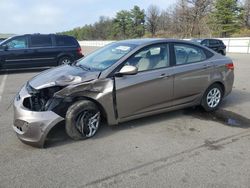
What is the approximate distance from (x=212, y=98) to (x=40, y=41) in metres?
9.03

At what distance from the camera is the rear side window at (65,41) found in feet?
42.6

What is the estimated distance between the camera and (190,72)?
5.25 meters

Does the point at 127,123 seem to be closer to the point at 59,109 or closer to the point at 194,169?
the point at 59,109

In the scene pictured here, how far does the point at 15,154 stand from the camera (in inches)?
151

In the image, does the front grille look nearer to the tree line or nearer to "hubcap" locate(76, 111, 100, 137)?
"hubcap" locate(76, 111, 100, 137)

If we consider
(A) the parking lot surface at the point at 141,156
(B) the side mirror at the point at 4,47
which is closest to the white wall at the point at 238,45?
(B) the side mirror at the point at 4,47

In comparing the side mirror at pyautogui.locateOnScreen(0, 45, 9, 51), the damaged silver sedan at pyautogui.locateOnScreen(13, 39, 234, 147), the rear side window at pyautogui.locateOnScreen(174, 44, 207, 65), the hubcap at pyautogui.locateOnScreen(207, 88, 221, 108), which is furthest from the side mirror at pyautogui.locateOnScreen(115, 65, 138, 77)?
the side mirror at pyautogui.locateOnScreen(0, 45, 9, 51)

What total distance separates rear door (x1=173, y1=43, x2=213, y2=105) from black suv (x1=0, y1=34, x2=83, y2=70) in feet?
28.5

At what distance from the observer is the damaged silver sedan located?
4.05m

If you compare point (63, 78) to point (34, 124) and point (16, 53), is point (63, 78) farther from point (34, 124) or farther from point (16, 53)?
point (16, 53)

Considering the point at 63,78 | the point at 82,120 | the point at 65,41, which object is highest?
the point at 65,41

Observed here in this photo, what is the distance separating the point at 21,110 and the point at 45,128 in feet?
1.55

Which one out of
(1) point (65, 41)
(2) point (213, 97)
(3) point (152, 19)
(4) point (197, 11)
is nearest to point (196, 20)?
(4) point (197, 11)

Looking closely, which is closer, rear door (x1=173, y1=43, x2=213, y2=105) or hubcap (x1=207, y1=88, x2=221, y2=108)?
rear door (x1=173, y1=43, x2=213, y2=105)
